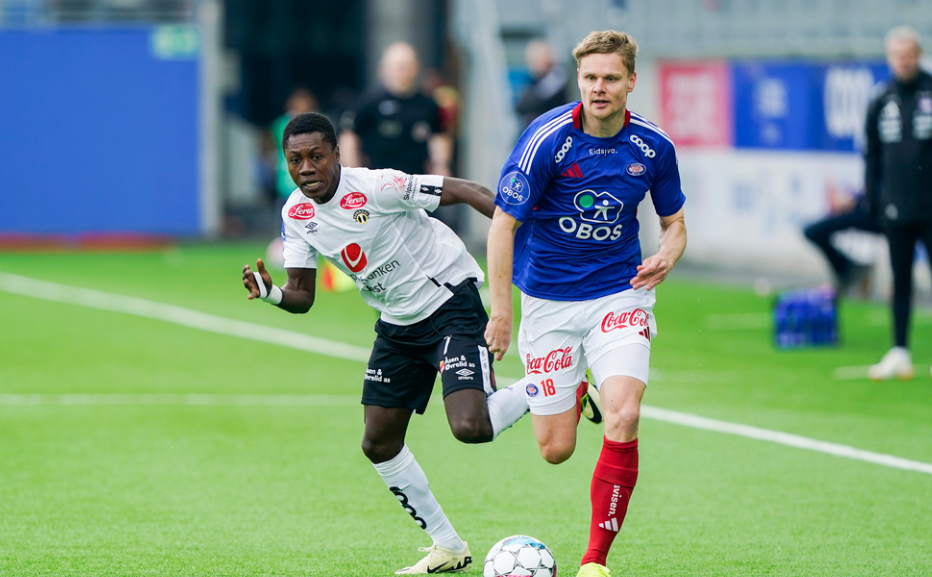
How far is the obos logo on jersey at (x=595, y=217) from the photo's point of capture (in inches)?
229

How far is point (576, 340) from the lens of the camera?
19.7 ft

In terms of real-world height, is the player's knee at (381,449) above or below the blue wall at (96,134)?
above

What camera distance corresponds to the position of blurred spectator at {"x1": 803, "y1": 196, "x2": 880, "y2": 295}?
1258 centimetres

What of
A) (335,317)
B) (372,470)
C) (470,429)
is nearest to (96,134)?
(335,317)

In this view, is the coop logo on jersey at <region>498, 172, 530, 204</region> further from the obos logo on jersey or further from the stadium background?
the stadium background

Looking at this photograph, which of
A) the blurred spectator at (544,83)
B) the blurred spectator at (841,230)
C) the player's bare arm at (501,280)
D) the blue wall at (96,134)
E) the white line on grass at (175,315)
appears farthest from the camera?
the blue wall at (96,134)

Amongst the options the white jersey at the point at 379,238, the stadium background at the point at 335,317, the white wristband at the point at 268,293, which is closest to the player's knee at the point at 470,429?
the white jersey at the point at 379,238

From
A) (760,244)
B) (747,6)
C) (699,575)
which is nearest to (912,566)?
(699,575)

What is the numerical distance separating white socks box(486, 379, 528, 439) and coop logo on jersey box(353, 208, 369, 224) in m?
0.93

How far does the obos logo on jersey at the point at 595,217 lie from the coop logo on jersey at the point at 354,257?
34.9 inches

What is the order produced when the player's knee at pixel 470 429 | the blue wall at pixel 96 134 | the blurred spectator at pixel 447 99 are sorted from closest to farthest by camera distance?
the player's knee at pixel 470 429 < the blurred spectator at pixel 447 99 < the blue wall at pixel 96 134

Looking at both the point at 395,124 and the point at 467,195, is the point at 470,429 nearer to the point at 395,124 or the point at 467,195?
the point at 467,195

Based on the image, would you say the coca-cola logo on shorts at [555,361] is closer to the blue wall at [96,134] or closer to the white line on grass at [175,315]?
the white line on grass at [175,315]

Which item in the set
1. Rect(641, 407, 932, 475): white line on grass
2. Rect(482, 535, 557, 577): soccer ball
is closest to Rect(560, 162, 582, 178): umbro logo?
Rect(482, 535, 557, 577): soccer ball
